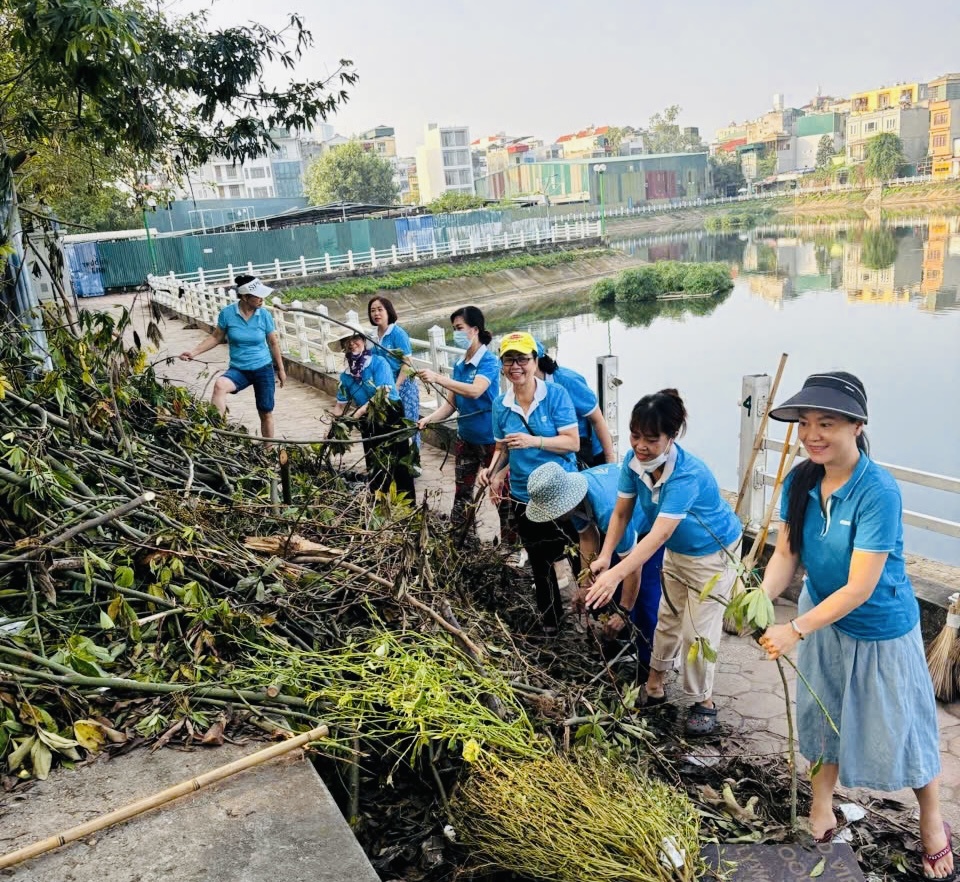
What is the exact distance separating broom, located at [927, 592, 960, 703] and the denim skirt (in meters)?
1.09

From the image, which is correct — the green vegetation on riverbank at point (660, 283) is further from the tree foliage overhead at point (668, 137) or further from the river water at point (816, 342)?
the tree foliage overhead at point (668, 137)

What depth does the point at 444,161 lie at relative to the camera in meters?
84.1

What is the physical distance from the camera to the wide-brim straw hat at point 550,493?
10.4 feet

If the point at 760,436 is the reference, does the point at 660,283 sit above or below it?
below

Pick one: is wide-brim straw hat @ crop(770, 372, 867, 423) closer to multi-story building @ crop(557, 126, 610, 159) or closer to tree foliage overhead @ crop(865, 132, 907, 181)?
tree foliage overhead @ crop(865, 132, 907, 181)

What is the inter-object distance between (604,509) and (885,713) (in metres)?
1.34

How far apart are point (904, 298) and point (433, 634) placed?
98.1ft

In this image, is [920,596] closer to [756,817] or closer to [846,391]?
[756,817]

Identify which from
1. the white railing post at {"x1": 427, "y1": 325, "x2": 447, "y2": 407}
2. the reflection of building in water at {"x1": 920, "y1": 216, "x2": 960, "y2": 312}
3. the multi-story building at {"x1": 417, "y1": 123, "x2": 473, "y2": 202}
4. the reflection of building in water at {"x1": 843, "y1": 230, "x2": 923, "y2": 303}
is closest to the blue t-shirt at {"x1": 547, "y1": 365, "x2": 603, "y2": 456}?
the white railing post at {"x1": 427, "y1": 325, "x2": 447, "y2": 407}

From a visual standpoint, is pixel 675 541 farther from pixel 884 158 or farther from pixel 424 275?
pixel 884 158

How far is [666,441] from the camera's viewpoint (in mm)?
2811

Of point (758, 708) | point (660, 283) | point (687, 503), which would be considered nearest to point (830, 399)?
point (687, 503)

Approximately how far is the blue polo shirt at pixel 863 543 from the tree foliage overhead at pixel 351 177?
183 feet

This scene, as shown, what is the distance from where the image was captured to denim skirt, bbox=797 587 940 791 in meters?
2.27
